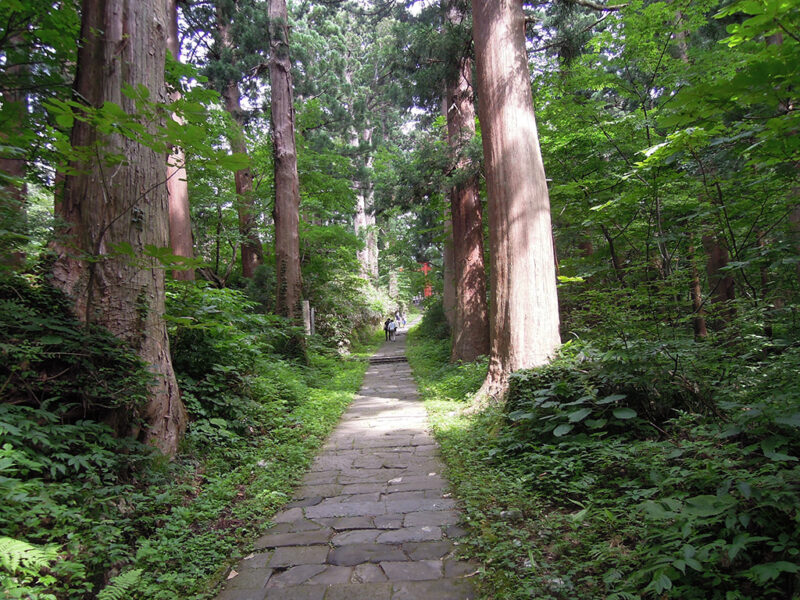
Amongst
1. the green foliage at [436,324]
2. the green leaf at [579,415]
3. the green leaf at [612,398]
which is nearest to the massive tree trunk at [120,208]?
the green leaf at [579,415]

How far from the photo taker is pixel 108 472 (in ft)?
9.33

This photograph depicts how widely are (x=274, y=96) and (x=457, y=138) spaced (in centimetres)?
455

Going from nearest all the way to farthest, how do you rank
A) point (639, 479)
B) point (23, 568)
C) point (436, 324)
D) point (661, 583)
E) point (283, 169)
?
point (661, 583) → point (23, 568) → point (639, 479) → point (283, 169) → point (436, 324)

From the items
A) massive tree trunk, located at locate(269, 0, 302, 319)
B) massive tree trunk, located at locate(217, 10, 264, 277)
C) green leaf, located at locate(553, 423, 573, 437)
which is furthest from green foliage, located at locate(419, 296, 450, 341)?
green leaf, located at locate(553, 423, 573, 437)

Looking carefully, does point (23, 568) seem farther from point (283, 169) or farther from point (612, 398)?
point (283, 169)

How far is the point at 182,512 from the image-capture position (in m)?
2.99

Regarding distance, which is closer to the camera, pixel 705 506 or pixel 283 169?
pixel 705 506

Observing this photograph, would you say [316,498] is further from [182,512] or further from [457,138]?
[457,138]

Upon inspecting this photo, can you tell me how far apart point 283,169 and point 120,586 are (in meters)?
9.04

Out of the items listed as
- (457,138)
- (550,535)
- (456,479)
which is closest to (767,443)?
(550,535)

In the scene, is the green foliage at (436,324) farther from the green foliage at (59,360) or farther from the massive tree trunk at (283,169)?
the green foliage at (59,360)

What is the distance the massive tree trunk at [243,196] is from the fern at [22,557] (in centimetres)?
976

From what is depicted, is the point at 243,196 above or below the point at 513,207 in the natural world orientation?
above

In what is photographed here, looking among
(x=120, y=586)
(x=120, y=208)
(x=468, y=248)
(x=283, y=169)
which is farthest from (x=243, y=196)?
(x=120, y=586)
